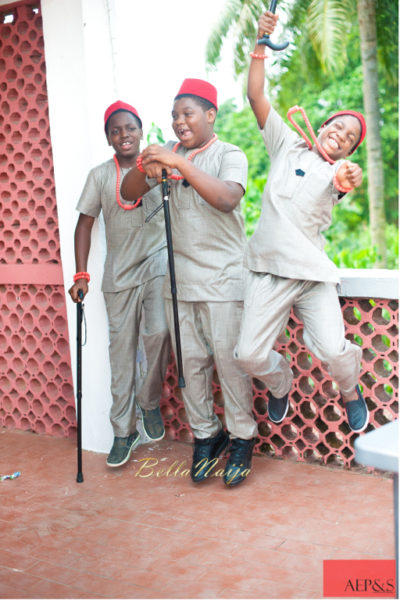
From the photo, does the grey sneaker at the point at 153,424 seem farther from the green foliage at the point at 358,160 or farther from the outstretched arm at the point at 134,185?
the green foliage at the point at 358,160

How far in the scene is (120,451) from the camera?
14.5ft

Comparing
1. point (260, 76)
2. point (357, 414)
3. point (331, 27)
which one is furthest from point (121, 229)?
point (331, 27)

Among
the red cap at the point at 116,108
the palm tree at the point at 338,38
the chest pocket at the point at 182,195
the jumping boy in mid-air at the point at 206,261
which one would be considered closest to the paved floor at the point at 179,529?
the jumping boy in mid-air at the point at 206,261

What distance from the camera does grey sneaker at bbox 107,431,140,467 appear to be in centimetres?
438

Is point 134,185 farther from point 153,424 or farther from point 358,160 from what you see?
point 358,160

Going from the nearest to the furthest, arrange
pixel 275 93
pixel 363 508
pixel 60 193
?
pixel 363 508, pixel 60 193, pixel 275 93

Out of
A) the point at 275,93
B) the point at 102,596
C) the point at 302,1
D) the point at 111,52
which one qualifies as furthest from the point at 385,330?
the point at 275,93

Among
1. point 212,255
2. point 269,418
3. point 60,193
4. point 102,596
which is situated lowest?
point 102,596

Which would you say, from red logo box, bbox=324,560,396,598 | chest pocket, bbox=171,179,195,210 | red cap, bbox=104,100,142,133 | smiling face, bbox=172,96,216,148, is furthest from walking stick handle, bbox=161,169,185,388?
red logo box, bbox=324,560,396,598

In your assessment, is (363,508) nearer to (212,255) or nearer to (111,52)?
(212,255)

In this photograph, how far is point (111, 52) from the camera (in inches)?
178

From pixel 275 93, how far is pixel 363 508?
17.7m

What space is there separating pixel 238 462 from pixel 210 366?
0.56 metres

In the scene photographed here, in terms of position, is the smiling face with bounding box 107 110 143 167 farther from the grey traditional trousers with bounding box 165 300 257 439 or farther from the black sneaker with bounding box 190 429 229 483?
the black sneaker with bounding box 190 429 229 483
